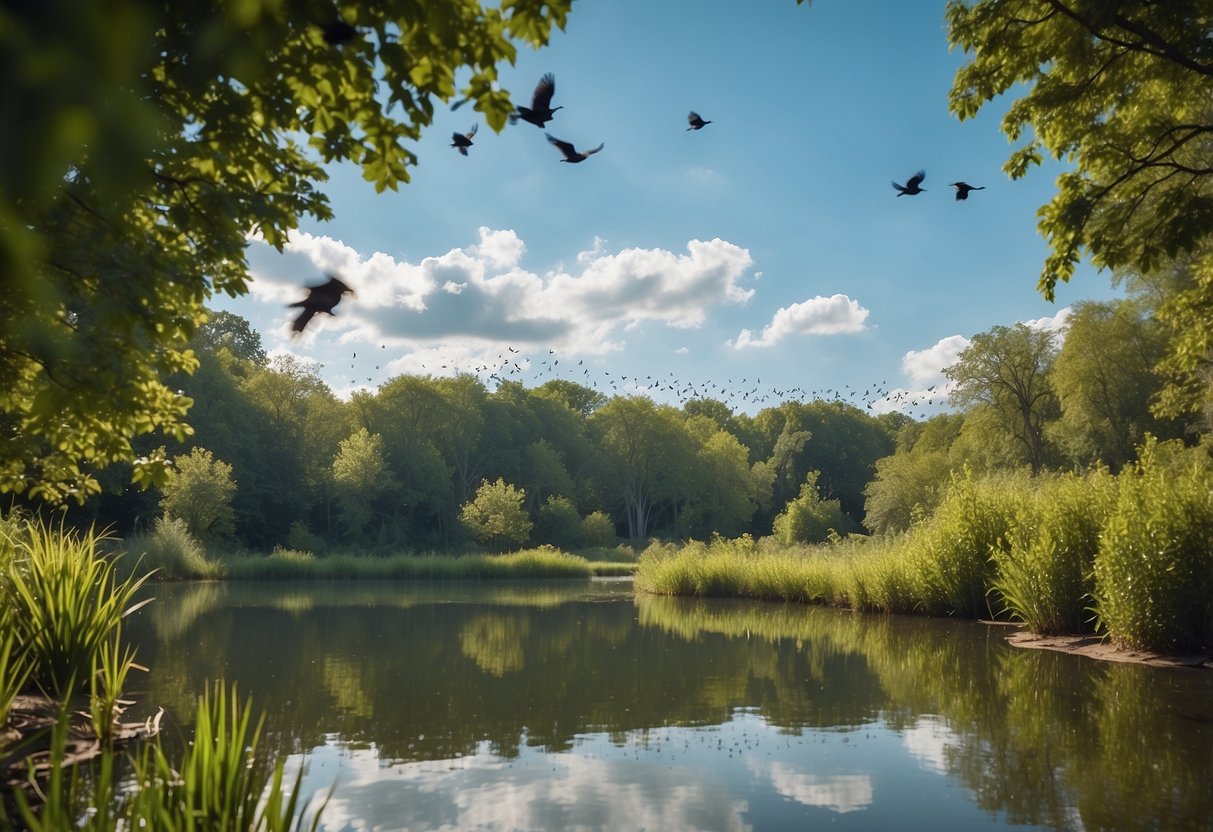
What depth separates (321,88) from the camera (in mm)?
3865

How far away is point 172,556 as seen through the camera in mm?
32281

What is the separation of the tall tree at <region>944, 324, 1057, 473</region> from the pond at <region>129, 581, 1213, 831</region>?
34.6 metres

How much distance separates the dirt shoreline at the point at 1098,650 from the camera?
11.8 metres

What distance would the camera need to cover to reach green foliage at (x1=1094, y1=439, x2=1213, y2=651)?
473 inches

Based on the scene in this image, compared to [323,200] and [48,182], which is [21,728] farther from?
[48,182]

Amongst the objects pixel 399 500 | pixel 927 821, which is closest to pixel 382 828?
pixel 927 821

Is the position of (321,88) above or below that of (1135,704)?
above

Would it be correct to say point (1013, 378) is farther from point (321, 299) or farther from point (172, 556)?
point (321, 299)

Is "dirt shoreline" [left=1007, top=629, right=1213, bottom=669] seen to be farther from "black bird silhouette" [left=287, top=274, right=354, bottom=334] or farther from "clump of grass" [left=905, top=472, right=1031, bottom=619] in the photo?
"black bird silhouette" [left=287, top=274, right=354, bottom=334]

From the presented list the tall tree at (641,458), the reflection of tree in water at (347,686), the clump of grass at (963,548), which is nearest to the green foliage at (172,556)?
Answer: the reflection of tree in water at (347,686)

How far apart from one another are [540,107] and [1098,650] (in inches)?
486

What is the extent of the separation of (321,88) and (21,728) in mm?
5579

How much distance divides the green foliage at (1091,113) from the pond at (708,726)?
5031 millimetres

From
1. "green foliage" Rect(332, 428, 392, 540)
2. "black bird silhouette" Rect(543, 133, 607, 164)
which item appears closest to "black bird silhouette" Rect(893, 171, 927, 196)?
"black bird silhouette" Rect(543, 133, 607, 164)
